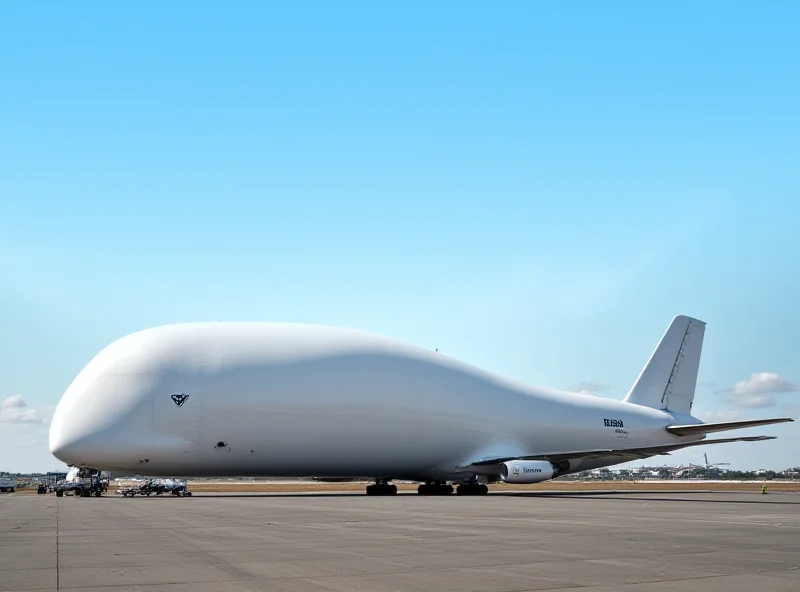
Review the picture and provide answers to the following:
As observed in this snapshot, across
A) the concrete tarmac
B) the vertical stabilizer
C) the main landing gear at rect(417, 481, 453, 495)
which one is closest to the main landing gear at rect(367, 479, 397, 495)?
the main landing gear at rect(417, 481, 453, 495)

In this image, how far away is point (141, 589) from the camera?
10.0m

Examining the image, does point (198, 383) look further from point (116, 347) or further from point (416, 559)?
point (416, 559)

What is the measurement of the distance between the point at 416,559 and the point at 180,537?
6.80 meters

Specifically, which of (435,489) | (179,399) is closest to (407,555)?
(179,399)

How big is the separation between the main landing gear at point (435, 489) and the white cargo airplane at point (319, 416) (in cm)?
16

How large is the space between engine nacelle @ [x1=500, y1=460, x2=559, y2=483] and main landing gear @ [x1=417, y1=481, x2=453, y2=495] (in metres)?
5.30

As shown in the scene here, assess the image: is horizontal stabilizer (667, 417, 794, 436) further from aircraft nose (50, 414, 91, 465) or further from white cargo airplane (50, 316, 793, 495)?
aircraft nose (50, 414, 91, 465)

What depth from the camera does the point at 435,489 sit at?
54219 millimetres

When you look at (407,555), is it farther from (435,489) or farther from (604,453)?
(435,489)

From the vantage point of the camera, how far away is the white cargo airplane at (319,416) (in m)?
43.2

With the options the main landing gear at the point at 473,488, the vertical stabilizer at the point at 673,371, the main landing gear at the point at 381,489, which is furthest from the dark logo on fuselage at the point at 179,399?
the vertical stabilizer at the point at 673,371

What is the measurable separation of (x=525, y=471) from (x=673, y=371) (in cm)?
1871

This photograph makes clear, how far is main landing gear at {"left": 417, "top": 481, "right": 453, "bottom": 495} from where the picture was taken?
52906 millimetres

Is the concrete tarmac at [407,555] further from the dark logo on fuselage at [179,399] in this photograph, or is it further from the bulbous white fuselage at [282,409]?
the bulbous white fuselage at [282,409]
